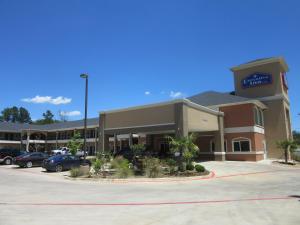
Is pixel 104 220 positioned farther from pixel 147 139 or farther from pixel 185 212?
pixel 147 139

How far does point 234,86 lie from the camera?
45.8 m

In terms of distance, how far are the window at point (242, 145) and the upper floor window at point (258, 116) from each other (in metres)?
2.90

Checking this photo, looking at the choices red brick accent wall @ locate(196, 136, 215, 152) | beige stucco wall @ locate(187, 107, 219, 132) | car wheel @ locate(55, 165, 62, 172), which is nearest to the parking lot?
car wheel @ locate(55, 165, 62, 172)

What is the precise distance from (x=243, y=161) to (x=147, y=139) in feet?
47.9

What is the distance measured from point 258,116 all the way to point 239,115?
3.76 metres

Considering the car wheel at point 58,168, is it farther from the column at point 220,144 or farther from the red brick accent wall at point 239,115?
the red brick accent wall at point 239,115

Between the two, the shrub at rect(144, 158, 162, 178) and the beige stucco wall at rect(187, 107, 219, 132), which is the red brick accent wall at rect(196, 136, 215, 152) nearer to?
the beige stucco wall at rect(187, 107, 219, 132)

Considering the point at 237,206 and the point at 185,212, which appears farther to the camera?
the point at 237,206

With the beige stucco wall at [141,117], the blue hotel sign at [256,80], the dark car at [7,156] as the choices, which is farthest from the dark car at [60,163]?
the blue hotel sign at [256,80]

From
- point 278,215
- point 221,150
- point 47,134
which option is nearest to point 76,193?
point 278,215

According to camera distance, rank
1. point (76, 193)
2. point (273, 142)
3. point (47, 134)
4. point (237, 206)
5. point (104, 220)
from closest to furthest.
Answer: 1. point (104, 220)
2. point (237, 206)
3. point (76, 193)
4. point (273, 142)
5. point (47, 134)

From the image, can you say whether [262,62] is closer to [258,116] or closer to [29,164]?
[258,116]

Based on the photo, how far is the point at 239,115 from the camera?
118 ft

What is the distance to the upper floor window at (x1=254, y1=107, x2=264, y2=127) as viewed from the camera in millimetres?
36656
